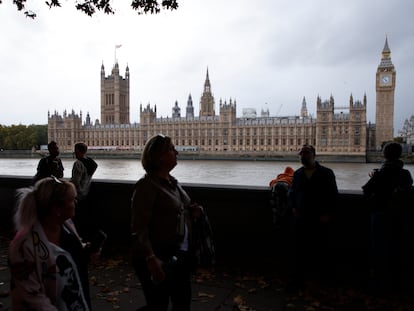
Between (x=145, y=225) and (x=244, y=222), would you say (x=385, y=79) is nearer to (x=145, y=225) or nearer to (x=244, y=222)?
(x=244, y=222)

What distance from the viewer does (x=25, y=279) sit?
1292mm

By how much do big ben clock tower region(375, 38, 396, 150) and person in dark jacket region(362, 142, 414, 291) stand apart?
70281 millimetres

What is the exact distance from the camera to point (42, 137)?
76.2 meters

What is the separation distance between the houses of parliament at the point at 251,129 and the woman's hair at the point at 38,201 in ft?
204

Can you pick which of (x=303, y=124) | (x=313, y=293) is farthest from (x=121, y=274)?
(x=303, y=124)

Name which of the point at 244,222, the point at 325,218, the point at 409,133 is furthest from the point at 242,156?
the point at 325,218

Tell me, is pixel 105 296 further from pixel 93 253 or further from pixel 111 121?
pixel 111 121

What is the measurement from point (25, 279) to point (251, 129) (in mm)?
71002

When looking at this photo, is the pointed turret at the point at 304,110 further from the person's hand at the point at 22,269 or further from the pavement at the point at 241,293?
the person's hand at the point at 22,269

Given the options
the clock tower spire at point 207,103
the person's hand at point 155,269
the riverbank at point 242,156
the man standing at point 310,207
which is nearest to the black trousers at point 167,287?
the person's hand at point 155,269

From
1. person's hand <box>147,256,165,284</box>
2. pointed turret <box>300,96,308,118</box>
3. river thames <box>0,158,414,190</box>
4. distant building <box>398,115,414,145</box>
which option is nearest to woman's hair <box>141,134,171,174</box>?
person's hand <box>147,256,165,284</box>

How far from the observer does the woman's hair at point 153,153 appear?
179 cm

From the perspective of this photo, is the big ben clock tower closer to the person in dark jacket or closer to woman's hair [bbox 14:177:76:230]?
the person in dark jacket

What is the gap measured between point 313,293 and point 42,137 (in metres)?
81.7
